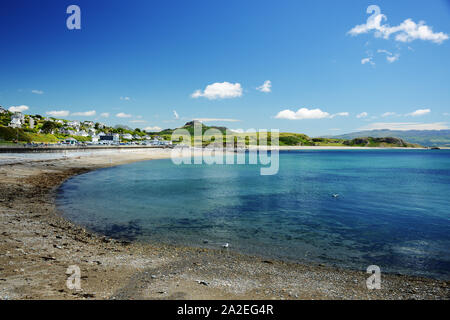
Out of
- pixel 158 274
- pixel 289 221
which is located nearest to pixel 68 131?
pixel 289 221

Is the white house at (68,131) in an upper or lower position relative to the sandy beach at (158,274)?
upper

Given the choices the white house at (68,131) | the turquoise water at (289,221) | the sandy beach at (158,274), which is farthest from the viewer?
the white house at (68,131)

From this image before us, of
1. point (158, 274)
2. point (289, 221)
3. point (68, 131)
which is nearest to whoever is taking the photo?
point (158, 274)

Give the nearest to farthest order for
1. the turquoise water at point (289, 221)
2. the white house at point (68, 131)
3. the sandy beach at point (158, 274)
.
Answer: the sandy beach at point (158, 274) → the turquoise water at point (289, 221) → the white house at point (68, 131)

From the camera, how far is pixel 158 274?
997 cm

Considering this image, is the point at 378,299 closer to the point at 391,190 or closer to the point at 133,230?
the point at 133,230

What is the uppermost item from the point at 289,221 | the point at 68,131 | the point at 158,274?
the point at 68,131

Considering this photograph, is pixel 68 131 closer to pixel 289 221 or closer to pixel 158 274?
pixel 289 221

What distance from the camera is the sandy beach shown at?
841 cm

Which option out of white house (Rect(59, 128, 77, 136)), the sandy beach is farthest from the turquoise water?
white house (Rect(59, 128, 77, 136))

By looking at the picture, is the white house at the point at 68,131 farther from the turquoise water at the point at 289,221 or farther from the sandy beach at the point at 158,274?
the sandy beach at the point at 158,274

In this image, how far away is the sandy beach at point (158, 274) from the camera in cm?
841

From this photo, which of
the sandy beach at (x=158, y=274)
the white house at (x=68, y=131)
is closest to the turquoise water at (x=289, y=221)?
the sandy beach at (x=158, y=274)

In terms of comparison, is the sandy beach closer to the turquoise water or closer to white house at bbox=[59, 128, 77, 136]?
the turquoise water
